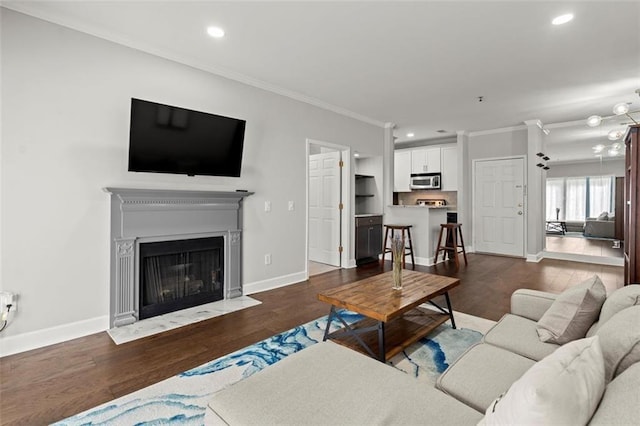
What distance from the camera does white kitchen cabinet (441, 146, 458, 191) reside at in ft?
23.4

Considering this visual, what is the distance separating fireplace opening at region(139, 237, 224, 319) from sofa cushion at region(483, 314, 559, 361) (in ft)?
9.22

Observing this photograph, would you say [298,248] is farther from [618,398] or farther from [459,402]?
[618,398]

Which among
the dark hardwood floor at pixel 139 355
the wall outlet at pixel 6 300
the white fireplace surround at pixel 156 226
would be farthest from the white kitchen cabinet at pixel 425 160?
the wall outlet at pixel 6 300

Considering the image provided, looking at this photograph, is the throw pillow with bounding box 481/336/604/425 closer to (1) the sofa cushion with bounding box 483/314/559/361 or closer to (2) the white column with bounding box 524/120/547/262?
(1) the sofa cushion with bounding box 483/314/559/361

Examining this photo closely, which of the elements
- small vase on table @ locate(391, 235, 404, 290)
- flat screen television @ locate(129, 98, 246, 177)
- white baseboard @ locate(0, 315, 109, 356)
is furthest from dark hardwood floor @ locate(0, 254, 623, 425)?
flat screen television @ locate(129, 98, 246, 177)

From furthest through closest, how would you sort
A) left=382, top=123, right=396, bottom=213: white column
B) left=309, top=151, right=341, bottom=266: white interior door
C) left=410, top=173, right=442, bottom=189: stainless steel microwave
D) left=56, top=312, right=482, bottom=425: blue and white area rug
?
left=410, top=173, right=442, bottom=189: stainless steel microwave, left=382, top=123, right=396, bottom=213: white column, left=309, top=151, right=341, bottom=266: white interior door, left=56, top=312, right=482, bottom=425: blue and white area rug

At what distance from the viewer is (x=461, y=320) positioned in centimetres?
301

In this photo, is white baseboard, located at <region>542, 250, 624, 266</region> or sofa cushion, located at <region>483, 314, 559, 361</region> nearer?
sofa cushion, located at <region>483, 314, 559, 361</region>

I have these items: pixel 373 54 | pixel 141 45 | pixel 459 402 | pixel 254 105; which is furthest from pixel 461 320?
pixel 141 45

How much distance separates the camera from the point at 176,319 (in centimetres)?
307

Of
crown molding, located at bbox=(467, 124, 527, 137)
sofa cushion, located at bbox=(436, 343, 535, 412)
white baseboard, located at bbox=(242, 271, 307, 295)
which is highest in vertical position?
crown molding, located at bbox=(467, 124, 527, 137)

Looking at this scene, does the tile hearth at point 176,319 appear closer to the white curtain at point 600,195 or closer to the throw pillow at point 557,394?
the throw pillow at point 557,394

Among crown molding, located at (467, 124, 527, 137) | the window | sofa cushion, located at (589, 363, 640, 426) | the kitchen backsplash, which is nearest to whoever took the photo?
sofa cushion, located at (589, 363, 640, 426)

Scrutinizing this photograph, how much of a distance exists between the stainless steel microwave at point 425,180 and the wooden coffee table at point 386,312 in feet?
15.7
